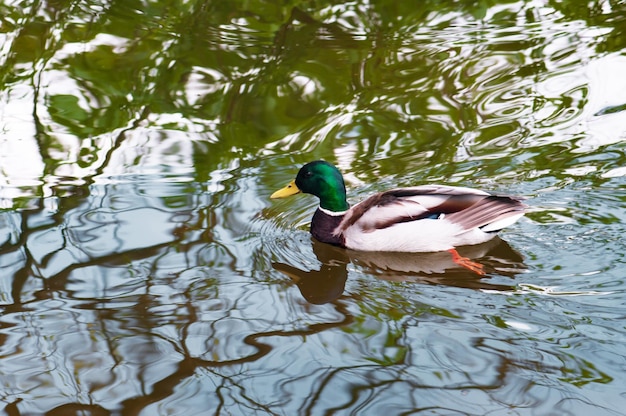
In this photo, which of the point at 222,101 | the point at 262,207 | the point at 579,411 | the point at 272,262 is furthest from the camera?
the point at 222,101

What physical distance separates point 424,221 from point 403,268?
365 millimetres

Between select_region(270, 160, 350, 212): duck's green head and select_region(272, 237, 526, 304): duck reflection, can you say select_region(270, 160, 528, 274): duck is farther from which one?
select_region(270, 160, 350, 212): duck's green head

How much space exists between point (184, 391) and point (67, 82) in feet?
14.8

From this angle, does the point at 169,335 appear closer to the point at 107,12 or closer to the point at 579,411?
the point at 579,411

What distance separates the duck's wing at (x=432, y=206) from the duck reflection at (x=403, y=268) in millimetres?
170

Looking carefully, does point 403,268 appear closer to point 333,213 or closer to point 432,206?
point 432,206

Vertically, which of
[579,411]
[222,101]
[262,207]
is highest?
[222,101]

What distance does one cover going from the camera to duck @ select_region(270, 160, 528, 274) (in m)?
5.91

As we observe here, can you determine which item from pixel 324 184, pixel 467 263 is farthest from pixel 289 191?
pixel 467 263

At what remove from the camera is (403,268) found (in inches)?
230

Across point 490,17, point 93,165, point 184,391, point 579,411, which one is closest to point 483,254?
point 579,411

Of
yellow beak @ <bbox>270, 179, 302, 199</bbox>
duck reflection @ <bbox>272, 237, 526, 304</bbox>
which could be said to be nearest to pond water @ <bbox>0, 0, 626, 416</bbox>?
duck reflection @ <bbox>272, 237, 526, 304</bbox>

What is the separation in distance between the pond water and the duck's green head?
0.29 metres

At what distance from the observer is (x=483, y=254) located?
595 cm
